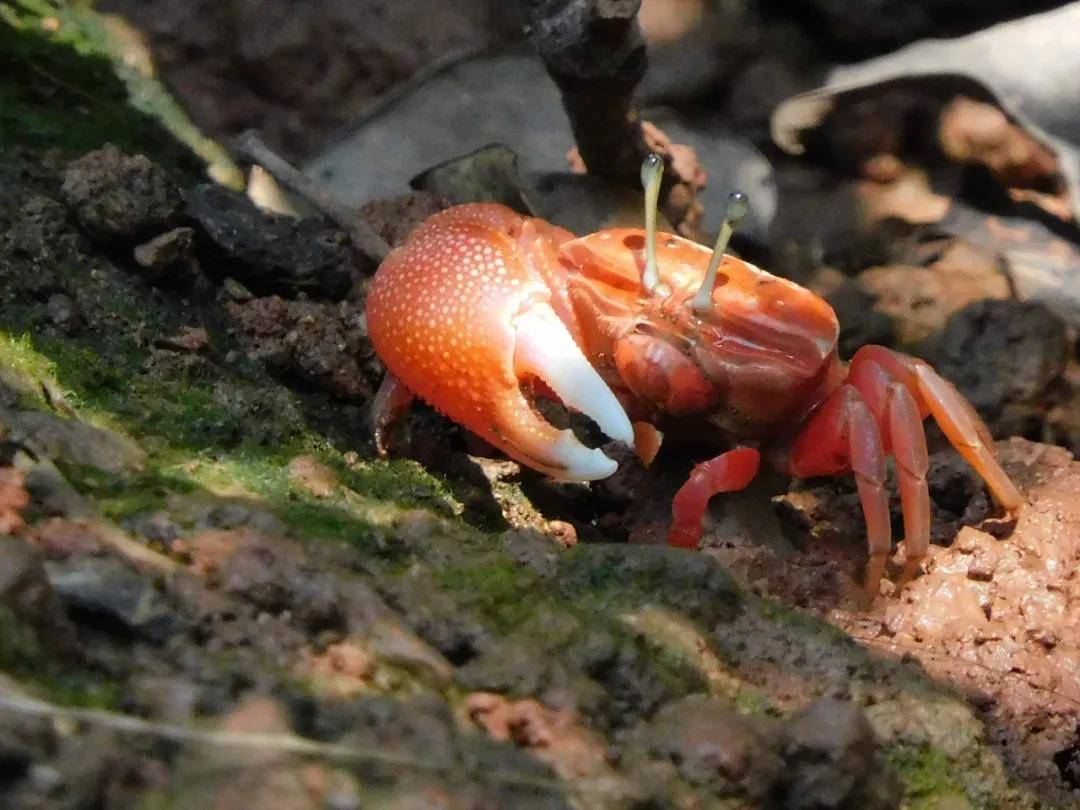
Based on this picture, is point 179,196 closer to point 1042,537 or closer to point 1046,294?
point 1042,537

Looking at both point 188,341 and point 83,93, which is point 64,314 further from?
point 83,93

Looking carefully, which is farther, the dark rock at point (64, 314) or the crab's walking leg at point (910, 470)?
the crab's walking leg at point (910, 470)

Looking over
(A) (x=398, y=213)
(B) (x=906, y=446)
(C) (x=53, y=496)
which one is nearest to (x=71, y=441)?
(C) (x=53, y=496)

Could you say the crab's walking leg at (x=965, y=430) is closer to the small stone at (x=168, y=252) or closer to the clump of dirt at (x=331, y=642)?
the clump of dirt at (x=331, y=642)

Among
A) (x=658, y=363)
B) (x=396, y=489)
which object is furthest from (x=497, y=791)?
(x=658, y=363)

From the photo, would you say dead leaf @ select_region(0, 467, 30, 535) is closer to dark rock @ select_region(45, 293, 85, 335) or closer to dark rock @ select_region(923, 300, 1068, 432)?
dark rock @ select_region(45, 293, 85, 335)

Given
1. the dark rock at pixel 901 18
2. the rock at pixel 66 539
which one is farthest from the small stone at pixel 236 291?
the dark rock at pixel 901 18

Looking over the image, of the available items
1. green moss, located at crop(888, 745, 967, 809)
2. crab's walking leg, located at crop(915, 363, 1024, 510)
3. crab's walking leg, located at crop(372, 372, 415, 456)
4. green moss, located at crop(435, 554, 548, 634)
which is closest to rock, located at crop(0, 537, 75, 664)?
green moss, located at crop(435, 554, 548, 634)
